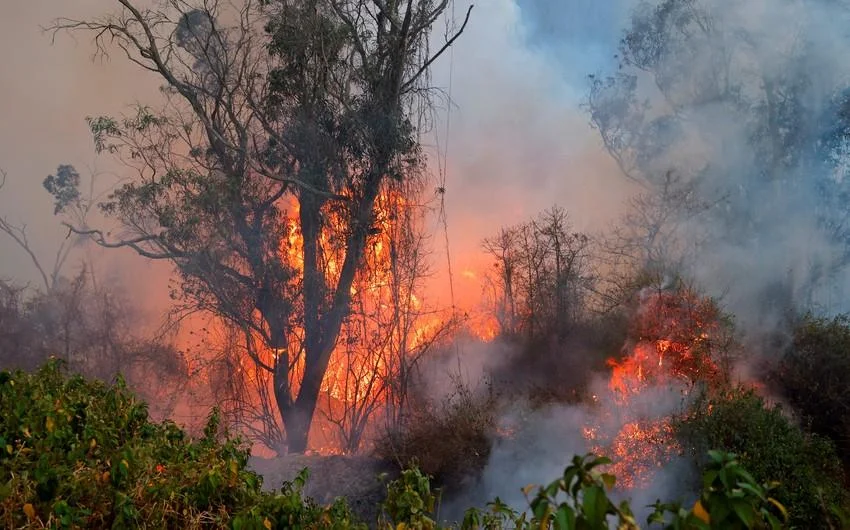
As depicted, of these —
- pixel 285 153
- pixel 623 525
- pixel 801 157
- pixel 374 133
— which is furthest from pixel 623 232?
pixel 623 525

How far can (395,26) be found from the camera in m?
14.0

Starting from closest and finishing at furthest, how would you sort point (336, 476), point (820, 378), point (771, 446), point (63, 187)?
point (771, 446) < point (820, 378) < point (336, 476) < point (63, 187)

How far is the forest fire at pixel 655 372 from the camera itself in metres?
9.09

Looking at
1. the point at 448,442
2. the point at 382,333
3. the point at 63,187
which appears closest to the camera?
the point at 448,442

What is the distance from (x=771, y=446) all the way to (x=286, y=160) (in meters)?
10.8

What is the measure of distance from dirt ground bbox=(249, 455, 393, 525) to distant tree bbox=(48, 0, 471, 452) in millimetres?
2612

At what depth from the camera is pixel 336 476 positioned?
11.3 meters

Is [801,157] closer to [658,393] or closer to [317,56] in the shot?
[658,393]

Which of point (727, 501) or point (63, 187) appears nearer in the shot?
point (727, 501)

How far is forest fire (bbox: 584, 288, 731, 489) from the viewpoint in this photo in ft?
29.8

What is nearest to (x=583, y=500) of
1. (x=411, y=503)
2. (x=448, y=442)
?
(x=411, y=503)

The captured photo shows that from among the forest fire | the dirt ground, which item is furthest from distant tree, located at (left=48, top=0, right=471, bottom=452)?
the forest fire

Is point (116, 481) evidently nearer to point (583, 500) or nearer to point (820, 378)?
point (583, 500)

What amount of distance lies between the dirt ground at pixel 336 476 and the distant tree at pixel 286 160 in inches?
103
